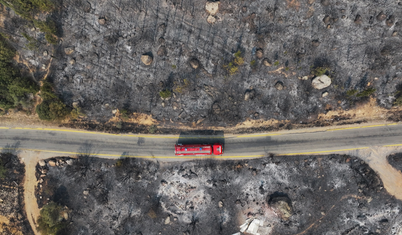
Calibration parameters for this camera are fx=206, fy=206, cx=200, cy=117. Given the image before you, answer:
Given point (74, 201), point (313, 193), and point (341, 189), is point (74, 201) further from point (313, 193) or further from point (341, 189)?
point (341, 189)

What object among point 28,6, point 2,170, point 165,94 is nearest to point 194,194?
point 165,94

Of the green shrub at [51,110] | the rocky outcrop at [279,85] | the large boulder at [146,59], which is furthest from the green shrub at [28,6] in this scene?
the rocky outcrop at [279,85]

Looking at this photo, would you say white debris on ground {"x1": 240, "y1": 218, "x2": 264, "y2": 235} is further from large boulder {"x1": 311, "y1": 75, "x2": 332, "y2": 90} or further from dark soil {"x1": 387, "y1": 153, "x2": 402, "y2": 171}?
large boulder {"x1": 311, "y1": 75, "x2": 332, "y2": 90}

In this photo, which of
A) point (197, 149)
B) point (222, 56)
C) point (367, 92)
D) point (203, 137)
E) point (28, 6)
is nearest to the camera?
point (28, 6)

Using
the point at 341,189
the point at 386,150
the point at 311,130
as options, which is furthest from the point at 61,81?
the point at 386,150

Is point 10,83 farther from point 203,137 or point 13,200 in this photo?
point 203,137

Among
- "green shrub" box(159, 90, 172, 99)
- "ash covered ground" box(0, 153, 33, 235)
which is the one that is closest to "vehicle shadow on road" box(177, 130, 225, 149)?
"green shrub" box(159, 90, 172, 99)

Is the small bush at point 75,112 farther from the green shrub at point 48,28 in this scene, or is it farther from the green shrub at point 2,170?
the green shrub at point 2,170
